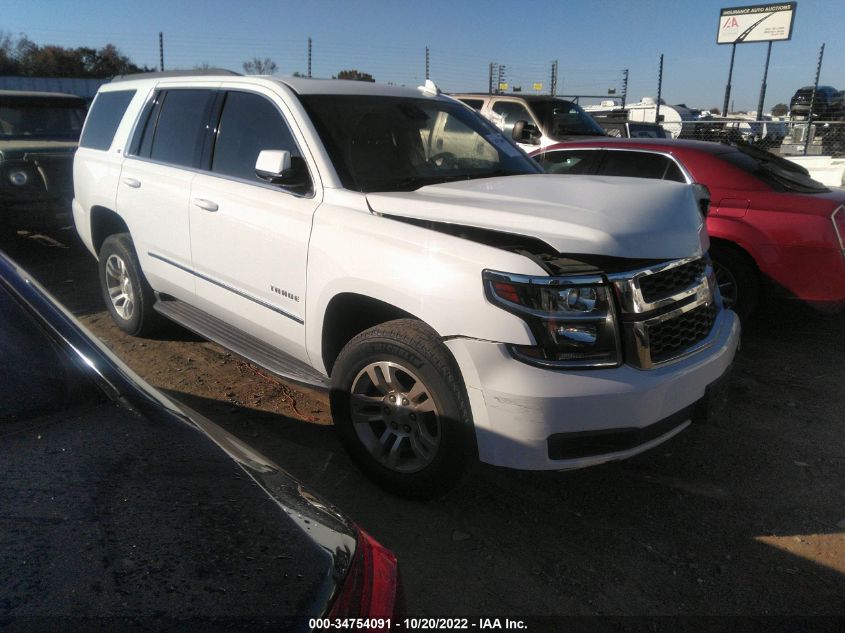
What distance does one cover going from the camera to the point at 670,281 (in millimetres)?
2877

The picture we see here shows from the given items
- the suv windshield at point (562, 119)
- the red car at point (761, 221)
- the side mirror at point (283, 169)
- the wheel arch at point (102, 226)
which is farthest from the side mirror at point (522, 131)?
the suv windshield at point (562, 119)

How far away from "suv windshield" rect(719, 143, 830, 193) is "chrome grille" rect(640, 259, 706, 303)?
8.93 ft

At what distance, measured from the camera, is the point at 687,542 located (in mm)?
2867

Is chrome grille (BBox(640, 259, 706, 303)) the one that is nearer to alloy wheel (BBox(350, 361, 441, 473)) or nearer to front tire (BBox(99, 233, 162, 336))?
alloy wheel (BBox(350, 361, 441, 473))

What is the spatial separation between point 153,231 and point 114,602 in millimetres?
3685

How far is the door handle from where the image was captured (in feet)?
12.7

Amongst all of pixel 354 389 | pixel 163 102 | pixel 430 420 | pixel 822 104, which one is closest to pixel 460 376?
pixel 430 420

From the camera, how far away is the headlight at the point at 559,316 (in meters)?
2.52

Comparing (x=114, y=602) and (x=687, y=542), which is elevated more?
(x=114, y=602)

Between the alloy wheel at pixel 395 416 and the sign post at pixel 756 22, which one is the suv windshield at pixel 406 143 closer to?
the alloy wheel at pixel 395 416

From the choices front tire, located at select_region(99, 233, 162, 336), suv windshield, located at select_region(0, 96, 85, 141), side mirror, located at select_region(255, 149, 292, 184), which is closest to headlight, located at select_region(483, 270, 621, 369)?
side mirror, located at select_region(255, 149, 292, 184)

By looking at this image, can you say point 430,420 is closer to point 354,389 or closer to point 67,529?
point 354,389

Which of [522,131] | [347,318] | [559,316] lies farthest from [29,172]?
[559,316]

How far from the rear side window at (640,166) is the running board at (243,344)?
3801mm
